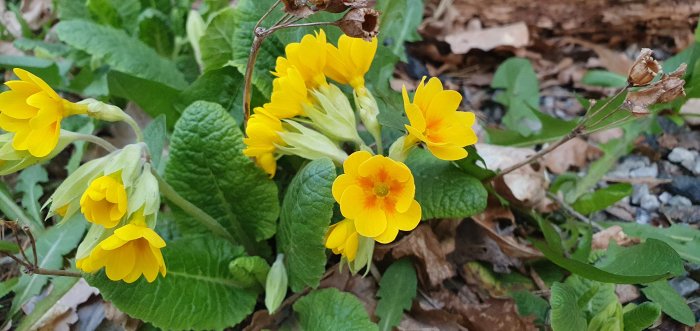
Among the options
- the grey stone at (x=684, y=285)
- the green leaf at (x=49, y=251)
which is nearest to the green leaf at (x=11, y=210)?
the green leaf at (x=49, y=251)

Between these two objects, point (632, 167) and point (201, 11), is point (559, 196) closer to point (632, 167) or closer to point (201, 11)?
point (632, 167)

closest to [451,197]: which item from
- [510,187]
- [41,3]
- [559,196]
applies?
[510,187]

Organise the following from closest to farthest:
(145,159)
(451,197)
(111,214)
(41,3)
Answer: (111,214)
(145,159)
(451,197)
(41,3)

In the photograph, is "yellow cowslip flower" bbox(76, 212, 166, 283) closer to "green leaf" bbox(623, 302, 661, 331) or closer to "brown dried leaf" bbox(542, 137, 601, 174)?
"green leaf" bbox(623, 302, 661, 331)

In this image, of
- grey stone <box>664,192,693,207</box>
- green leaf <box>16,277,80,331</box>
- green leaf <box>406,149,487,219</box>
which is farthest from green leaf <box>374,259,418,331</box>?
grey stone <box>664,192,693,207</box>

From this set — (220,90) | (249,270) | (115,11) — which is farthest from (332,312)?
(115,11)

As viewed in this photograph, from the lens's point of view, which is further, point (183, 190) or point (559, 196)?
point (559, 196)

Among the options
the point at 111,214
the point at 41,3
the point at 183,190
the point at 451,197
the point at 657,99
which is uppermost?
the point at 657,99
